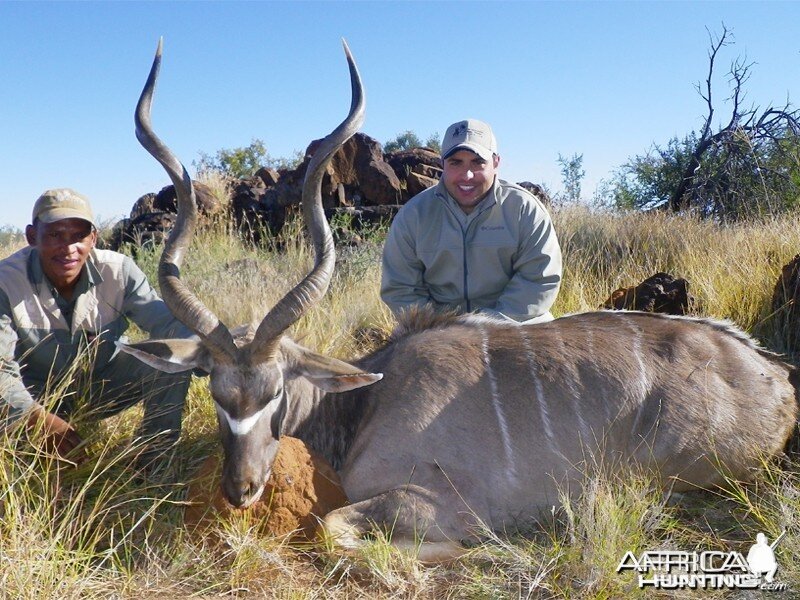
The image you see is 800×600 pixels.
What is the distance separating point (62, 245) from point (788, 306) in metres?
4.73

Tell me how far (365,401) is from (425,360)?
0.36 m

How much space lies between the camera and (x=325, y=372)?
3512 millimetres

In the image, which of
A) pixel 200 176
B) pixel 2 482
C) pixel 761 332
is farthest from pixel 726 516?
pixel 200 176

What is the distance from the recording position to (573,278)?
7062mm

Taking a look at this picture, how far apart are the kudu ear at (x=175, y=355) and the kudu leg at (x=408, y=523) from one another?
0.91m

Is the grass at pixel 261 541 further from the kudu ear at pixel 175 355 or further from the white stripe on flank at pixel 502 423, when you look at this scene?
the kudu ear at pixel 175 355

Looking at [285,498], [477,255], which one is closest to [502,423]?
[285,498]

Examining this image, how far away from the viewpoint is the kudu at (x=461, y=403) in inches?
131

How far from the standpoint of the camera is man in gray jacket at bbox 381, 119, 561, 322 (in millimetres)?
4863

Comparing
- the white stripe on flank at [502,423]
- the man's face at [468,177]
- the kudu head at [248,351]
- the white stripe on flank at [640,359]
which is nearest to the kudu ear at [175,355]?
the kudu head at [248,351]

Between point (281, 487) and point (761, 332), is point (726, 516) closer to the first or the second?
point (281, 487)

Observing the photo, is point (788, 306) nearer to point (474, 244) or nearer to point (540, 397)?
point (474, 244)

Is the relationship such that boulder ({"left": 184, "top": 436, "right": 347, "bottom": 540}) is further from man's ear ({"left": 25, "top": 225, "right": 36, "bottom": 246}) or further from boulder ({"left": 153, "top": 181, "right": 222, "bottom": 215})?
boulder ({"left": 153, "top": 181, "right": 222, "bottom": 215})

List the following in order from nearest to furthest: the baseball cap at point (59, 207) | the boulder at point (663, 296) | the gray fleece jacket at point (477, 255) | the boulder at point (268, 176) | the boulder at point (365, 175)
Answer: the baseball cap at point (59, 207) < the gray fleece jacket at point (477, 255) < the boulder at point (663, 296) < the boulder at point (365, 175) < the boulder at point (268, 176)
